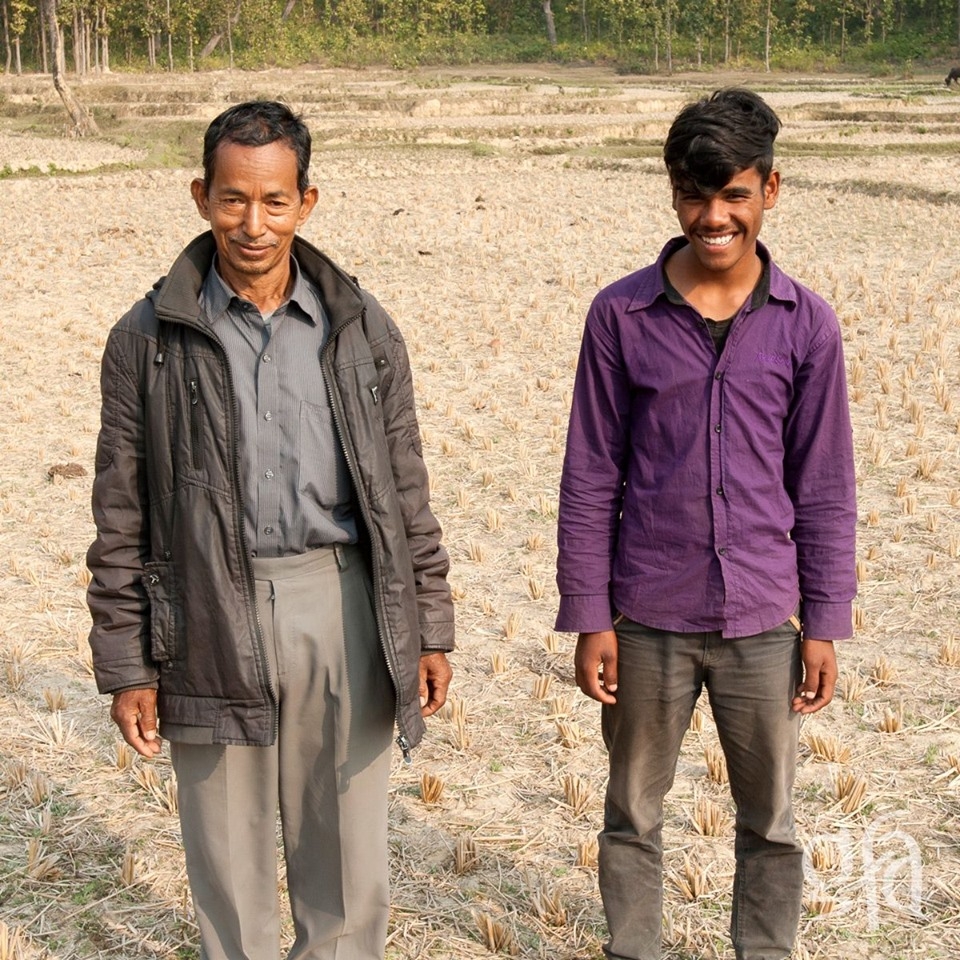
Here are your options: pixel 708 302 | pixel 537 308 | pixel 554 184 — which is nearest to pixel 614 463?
pixel 708 302

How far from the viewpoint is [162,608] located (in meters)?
2.62

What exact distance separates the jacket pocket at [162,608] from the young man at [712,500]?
2.74 ft

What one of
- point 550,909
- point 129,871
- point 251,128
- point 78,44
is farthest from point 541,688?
point 78,44

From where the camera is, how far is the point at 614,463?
2.86 metres

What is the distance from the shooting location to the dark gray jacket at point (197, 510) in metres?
2.55

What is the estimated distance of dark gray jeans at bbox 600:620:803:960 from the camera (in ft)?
9.25

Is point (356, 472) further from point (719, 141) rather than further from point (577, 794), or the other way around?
point (577, 794)

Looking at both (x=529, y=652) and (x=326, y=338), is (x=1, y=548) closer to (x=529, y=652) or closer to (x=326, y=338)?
(x=529, y=652)

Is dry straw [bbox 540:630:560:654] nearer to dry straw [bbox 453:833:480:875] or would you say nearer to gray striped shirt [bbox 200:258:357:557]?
dry straw [bbox 453:833:480:875]

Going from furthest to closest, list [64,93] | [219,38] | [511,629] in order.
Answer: [219,38] → [64,93] → [511,629]

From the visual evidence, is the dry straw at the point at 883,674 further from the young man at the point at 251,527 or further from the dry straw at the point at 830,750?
the young man at the point at 251,527

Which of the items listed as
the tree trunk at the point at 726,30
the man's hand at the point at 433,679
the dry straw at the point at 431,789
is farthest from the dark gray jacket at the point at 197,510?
the tree trunk at the point at 726,30

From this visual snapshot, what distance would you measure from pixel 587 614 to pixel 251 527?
751 millimetres

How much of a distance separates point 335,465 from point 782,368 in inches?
38.0
